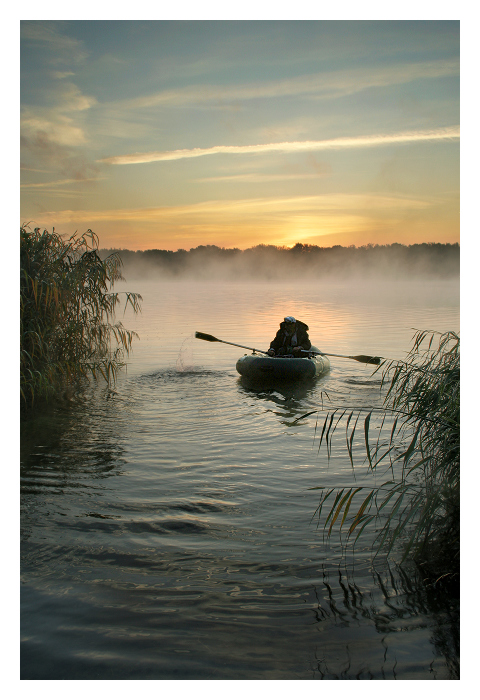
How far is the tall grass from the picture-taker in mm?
6520

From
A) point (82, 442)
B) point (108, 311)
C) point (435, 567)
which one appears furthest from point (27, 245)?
point (435, 567)

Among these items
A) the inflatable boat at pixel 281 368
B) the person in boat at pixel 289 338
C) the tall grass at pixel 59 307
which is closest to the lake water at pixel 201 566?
the tall grass at pixel 59 307

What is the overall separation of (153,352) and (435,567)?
1123 centimetres

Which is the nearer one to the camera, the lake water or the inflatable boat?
the lake water

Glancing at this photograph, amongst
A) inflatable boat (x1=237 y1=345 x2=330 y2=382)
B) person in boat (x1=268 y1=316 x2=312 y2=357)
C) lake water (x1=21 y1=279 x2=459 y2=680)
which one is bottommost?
lake water (x1=21 y1=279 x2=459 y2=680)

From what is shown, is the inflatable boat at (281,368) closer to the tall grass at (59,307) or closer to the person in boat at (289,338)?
the person in boat at (289,338)

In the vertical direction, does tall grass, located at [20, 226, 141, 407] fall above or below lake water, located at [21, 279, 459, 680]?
above

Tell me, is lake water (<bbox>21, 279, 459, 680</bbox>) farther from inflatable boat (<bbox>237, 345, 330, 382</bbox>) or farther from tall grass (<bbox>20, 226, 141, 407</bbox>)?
inflatable boat (<bbox>237, 345, 330, 382</bbox>)

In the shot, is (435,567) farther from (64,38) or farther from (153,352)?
(153,352)

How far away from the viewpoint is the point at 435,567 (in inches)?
126

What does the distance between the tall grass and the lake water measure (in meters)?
0.77

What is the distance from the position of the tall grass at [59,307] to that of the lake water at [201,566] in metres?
0.77

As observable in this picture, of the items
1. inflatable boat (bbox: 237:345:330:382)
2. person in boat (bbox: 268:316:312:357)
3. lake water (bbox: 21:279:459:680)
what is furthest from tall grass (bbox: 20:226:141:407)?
person in boat (bbox: 268:316:312:357)

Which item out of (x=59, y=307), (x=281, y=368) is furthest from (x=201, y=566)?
(x=281, y=368)
